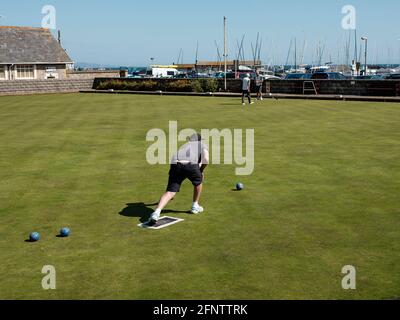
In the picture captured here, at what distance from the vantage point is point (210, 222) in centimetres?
823

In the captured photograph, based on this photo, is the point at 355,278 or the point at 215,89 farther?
the point at 215,89

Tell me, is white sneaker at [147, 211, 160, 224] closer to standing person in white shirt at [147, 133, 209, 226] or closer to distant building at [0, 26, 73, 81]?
standing person in white shirt at [147, 133, 209, 226]

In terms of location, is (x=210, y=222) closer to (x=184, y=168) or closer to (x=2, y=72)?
(x=184, y=168)

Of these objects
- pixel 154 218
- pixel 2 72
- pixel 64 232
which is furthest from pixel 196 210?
pixel 2 72

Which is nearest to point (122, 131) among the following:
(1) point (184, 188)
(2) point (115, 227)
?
(1) point (184, 188)

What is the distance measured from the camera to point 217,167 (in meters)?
12.4

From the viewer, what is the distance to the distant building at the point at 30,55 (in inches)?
1991

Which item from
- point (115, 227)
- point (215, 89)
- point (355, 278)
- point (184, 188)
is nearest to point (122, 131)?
point (184, 188)

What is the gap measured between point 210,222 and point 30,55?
48936 millimetres

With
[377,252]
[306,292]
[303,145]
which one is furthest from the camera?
[303,145]
